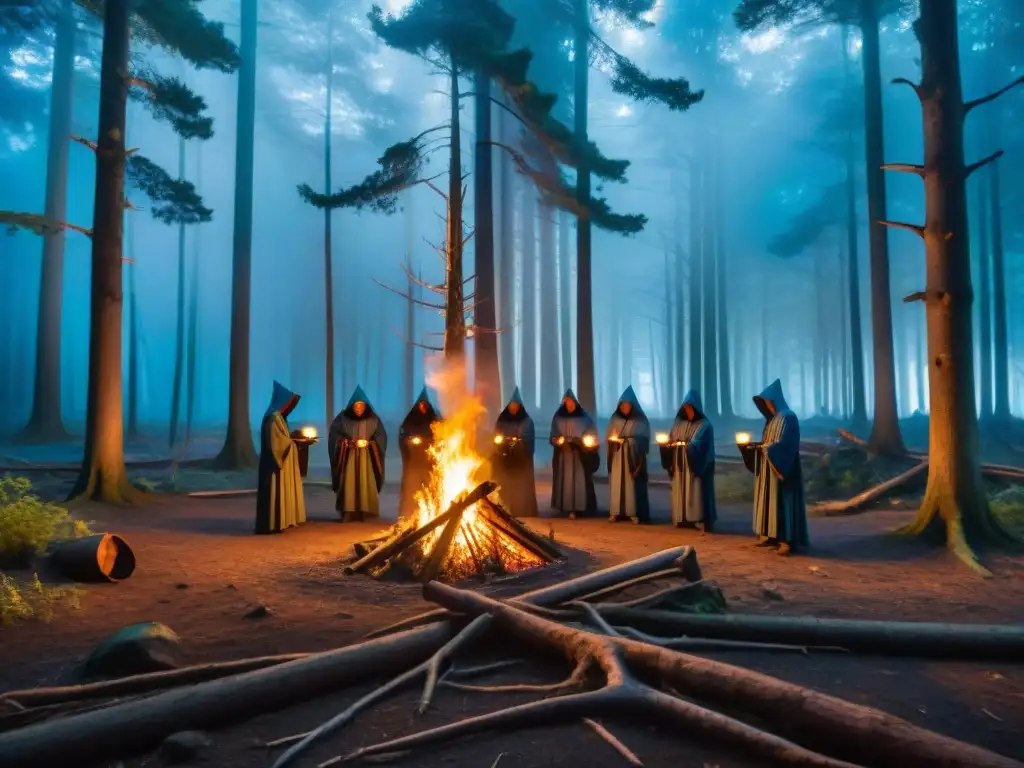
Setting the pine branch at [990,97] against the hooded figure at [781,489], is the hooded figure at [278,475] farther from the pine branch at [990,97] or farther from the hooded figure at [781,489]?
the pine branch at [990,97]

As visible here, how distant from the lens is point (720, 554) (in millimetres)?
8109

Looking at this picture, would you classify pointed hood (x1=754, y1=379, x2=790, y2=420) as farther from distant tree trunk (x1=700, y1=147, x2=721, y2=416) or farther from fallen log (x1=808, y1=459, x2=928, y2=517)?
distant tree trunk (x1=700, y1=147, x2=721, y2=416)

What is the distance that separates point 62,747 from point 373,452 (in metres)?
7.86

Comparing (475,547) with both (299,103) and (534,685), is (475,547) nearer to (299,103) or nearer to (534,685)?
(534,685)

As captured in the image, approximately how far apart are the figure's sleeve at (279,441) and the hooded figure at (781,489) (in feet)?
21.7

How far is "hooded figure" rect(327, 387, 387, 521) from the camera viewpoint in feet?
34.7

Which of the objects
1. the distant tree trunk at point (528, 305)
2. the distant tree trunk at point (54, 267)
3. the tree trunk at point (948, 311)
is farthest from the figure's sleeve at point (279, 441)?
the distant tree trunk at point (528, 305)

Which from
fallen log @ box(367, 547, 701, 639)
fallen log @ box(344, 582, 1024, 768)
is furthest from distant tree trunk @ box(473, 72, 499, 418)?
fallen log @ box(344, 582, 1024, 768)

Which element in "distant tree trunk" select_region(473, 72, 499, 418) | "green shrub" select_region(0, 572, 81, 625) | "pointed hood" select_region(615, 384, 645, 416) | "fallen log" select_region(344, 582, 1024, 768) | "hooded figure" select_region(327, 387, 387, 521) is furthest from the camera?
"distant tree trunk" select_region(473, 72, 499, 418)

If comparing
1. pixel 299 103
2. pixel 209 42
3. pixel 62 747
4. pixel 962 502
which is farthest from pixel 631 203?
pixel 62 747

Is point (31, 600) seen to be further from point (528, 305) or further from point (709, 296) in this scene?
point (528, 305)

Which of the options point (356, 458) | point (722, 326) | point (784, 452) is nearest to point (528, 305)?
point (722, 326)

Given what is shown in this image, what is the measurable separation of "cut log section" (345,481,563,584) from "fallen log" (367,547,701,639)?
1411 mm

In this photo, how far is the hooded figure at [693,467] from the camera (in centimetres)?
979
